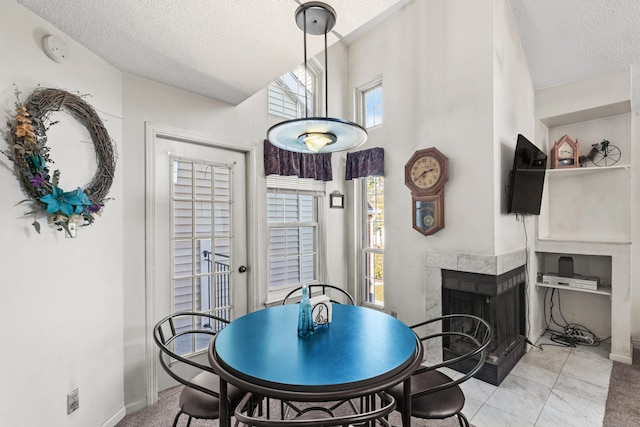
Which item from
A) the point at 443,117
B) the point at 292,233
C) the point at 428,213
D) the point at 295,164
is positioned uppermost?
the point at 443,117

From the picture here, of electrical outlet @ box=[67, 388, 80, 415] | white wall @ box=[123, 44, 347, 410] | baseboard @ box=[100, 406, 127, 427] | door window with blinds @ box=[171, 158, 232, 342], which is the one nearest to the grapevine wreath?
white wall @ box=[123, 44, 347, 410]

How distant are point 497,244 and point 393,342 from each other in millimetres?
1739

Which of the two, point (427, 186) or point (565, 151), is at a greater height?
point (565, 151)

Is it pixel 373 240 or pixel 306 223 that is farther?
pixel 373 240

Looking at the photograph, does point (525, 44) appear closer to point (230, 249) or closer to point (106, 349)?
point (230, 249)

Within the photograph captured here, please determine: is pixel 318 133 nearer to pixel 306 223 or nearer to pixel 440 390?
pixel 440 390

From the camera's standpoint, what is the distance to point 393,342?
1.52 meters

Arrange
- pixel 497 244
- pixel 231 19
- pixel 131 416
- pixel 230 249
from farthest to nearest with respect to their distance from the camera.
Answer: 1. pixel 230 249
2. pixel 497 244
3. pixel 131 416
4. pixel 231 19

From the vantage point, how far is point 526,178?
2.86m

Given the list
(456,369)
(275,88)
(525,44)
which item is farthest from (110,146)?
(525,44)

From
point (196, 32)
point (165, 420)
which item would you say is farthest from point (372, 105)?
point (165, 420)

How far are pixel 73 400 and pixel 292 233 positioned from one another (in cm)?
233

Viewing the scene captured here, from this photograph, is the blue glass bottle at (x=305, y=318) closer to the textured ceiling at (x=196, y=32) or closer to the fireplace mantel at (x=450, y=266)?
the textured ceiling at (x=196, y=32)

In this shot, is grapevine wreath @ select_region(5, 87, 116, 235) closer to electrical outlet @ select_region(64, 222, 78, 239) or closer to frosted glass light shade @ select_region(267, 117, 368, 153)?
electrical outlet @ select_region(64, 222, 78, 239)
